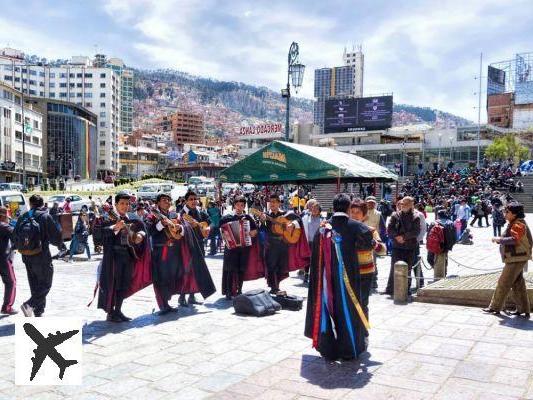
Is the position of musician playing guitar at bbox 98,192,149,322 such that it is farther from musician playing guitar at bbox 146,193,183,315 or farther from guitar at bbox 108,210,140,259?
musician playing guitar at bbox 146,193,183,315

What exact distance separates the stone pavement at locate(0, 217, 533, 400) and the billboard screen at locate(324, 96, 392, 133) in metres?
65.1

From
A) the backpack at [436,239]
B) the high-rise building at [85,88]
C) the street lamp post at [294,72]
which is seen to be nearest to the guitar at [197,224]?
the backpack at [436,239]

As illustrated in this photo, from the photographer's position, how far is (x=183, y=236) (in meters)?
8.01

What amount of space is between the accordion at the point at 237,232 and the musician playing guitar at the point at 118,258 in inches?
67.4

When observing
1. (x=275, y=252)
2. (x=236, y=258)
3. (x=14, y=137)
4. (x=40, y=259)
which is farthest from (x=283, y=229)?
(x=14, y=137)

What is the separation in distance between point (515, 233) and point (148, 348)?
512 centimetres

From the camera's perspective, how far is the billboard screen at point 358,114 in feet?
232

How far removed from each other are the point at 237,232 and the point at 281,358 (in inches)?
128

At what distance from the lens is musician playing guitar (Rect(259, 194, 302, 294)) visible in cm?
884

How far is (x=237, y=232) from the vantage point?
870cm

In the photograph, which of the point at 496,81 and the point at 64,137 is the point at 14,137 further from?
the point at 496,81

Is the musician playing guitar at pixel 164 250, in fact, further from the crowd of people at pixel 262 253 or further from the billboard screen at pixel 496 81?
the billboard screen at pixel 496 81

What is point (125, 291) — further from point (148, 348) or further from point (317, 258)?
point (317, 258)

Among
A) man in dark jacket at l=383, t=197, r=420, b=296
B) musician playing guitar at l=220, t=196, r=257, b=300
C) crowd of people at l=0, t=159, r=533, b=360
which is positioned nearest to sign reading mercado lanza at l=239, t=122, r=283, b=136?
crowd of people at l=0, t=159, r=533, b=360
